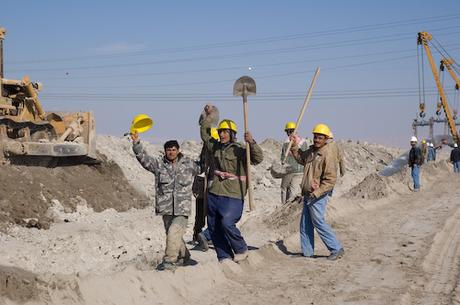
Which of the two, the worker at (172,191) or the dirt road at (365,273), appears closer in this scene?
the dirt road at (365,273)

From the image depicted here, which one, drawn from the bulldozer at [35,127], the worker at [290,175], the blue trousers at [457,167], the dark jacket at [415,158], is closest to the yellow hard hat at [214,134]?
the worker at [290,175]

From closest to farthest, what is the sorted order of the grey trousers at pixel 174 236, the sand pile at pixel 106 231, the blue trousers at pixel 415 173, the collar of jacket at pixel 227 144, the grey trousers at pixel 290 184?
the sand pile at pixel 106 231, the grey trousers at pixel 174 236, the collar of jacket at pixel 227 144, the grey trousers at pixel 290 184, the blue trousers at pixel 415 173

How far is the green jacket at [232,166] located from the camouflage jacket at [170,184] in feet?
1.93

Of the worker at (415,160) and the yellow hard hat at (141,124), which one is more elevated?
the yellow hard hat at (141,124)

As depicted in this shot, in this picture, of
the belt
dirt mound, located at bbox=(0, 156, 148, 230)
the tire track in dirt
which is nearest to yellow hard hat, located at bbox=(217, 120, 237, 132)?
the belt

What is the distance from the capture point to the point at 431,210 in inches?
603

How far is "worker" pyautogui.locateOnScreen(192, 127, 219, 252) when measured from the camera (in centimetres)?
819

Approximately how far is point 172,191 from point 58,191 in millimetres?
10783

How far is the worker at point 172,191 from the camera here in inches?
277

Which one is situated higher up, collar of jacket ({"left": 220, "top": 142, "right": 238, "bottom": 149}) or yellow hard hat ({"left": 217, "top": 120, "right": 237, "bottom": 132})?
yellow hard hat ({"left": 217, "top": 120, "right": 237, "bottom": 132})

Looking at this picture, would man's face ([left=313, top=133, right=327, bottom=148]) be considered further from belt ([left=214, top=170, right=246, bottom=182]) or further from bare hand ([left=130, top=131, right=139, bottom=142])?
bare hand ([left=130, top=131, right=139, bottom=142])

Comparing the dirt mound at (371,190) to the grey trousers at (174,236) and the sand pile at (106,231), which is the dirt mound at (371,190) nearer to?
the sand pile at (106,231)

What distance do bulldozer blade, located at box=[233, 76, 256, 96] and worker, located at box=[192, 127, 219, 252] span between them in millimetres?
628

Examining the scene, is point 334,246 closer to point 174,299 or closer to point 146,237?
point 174,299
